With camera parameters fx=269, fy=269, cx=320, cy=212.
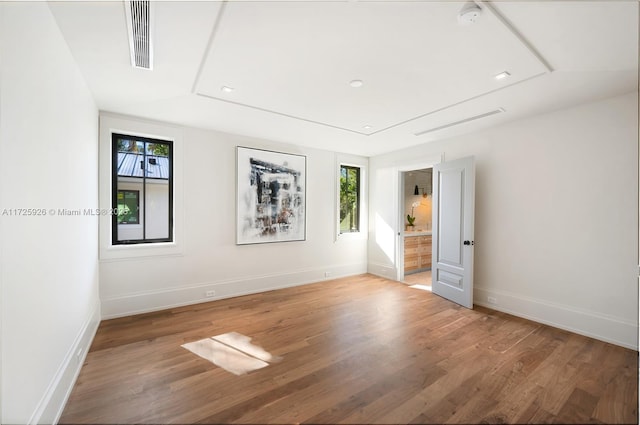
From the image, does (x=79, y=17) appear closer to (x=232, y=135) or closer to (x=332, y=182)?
(x=232, y=135)

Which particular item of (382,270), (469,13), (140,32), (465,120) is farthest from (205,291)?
(465,120)

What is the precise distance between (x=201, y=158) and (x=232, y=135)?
60cm

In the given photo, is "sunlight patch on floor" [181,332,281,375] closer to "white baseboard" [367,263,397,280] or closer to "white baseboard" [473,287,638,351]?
"white baseboard" [473,287,638,351]

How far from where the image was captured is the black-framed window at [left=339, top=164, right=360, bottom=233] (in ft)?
18.2

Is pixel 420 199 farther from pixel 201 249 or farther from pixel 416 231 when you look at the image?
pixel 201 249

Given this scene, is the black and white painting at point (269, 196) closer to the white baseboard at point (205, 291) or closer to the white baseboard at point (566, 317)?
the white baseboard at point (205, 291)

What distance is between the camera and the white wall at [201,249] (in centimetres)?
335

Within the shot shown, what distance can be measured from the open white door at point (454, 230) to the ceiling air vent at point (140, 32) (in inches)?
149

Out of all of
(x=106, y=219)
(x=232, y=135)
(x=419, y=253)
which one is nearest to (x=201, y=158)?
(x=232, y=135)

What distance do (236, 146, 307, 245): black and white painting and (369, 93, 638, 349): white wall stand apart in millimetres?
2654

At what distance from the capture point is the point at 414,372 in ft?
7.26

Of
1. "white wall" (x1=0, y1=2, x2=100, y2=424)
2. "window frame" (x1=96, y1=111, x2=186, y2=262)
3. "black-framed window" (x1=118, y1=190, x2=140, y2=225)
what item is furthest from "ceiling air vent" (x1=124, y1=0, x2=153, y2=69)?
"black-framed window" (x1=118, y1=190, x2=140, y2=225)

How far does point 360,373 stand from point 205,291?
2636 mm

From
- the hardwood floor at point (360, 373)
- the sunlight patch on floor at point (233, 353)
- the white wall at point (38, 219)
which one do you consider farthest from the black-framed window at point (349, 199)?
the white wall at point (38, 219)
